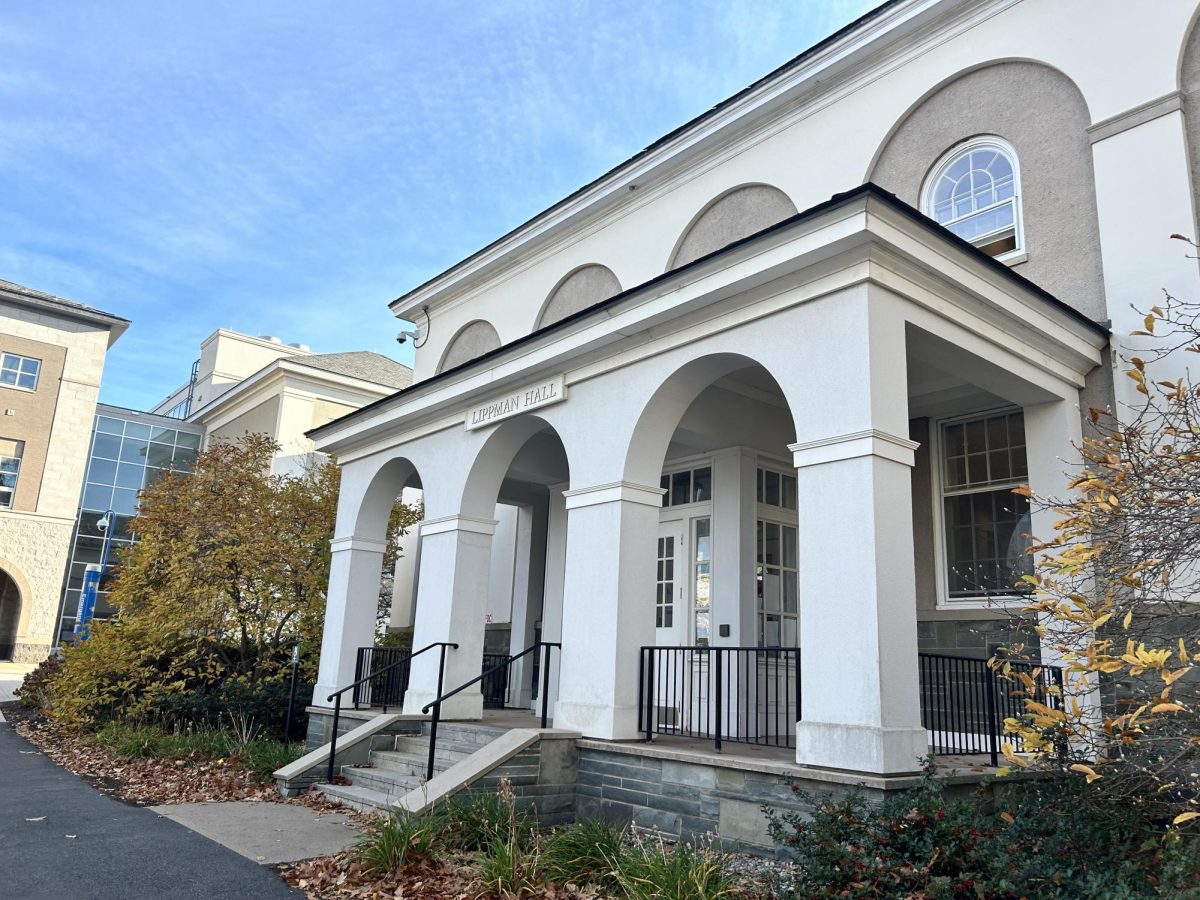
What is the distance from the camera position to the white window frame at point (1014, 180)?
9.40m

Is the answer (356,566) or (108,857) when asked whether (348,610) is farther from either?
(108,857)

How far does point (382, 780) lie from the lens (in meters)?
8.89

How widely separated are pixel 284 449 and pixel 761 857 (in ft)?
80.0

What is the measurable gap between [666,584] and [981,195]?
18.5 ft

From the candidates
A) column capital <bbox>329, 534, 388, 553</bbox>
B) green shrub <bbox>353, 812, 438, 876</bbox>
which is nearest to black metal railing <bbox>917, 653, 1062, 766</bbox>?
green shrub <bbox>353, 812, 438, 876</bbox>

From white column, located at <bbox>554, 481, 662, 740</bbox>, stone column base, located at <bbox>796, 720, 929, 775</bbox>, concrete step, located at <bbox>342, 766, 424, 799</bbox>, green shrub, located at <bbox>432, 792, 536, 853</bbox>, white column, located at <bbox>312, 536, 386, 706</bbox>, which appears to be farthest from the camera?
white column, located at <bbox>312, 536, 386, 706</bbox>

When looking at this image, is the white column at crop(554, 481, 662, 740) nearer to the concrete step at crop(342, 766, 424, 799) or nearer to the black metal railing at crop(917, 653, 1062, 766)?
the concrete step at crop(342, 766, 424, 799)

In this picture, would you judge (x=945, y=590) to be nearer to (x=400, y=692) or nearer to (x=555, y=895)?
(x=555, y=895)

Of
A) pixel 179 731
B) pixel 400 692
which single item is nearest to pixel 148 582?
pixel 179 731

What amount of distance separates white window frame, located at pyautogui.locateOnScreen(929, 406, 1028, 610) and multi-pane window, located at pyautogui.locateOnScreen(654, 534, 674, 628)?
309 cm

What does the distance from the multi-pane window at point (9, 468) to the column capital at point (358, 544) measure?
23.8 m

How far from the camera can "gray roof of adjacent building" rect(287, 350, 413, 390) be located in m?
29.6

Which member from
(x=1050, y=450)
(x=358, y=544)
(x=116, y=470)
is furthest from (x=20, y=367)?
(x=1050, y=450)

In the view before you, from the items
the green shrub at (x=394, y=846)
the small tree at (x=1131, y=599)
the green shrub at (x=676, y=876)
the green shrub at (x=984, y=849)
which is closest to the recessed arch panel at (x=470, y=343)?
the green shrub at (x=394, y=846)
